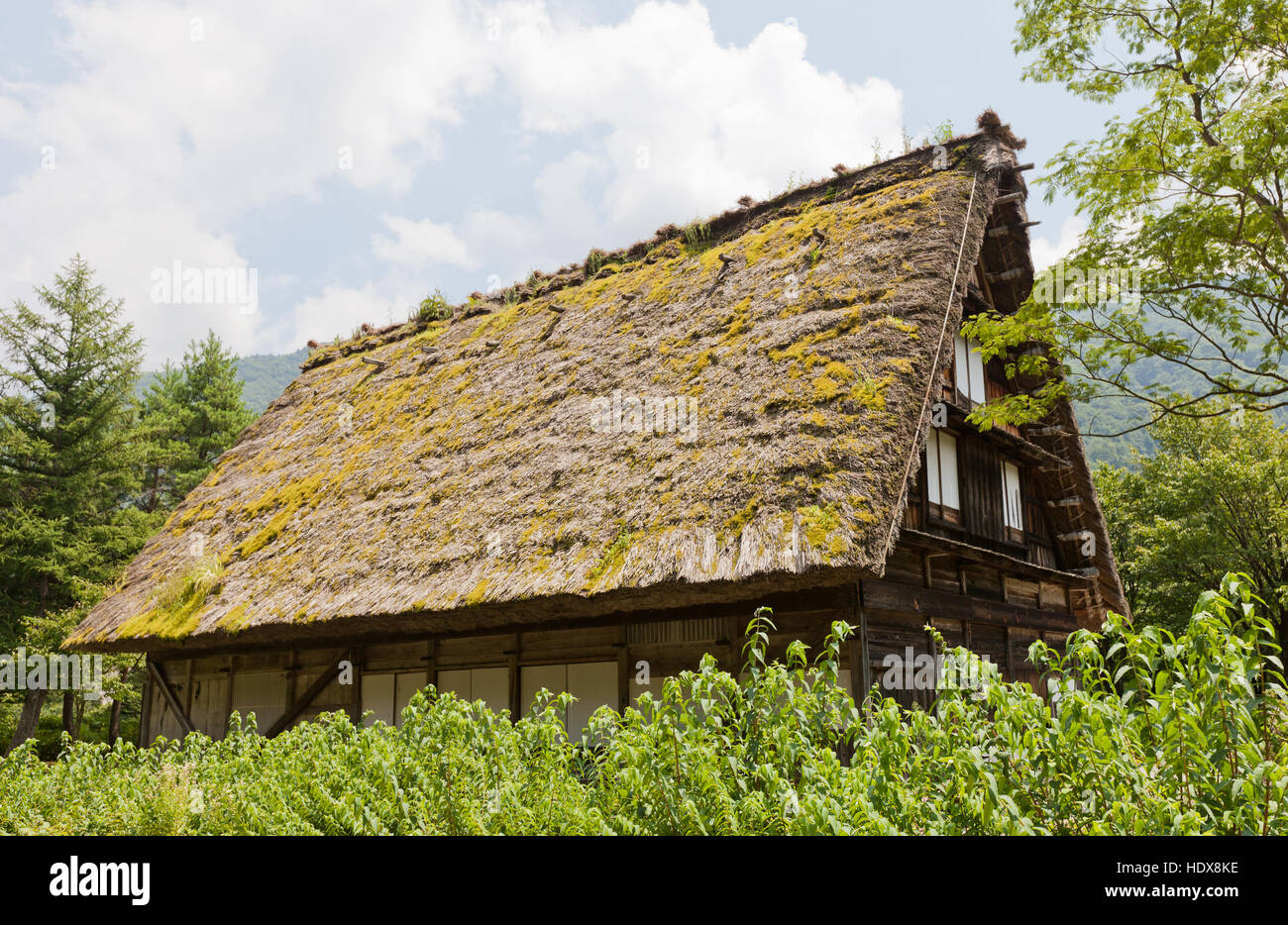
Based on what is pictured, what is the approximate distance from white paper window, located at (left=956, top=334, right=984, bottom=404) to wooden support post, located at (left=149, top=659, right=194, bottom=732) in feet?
35.7

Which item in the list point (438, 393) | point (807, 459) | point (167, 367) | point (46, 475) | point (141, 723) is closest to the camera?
point (807, 459)

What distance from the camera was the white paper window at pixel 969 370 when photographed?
31.9ft

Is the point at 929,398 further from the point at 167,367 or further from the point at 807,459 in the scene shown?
the point at 167,367

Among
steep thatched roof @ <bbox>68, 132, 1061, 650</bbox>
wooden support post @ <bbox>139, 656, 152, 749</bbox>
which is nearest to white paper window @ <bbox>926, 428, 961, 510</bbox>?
steep thatched roof @ <bbox>68, 132, 1061, 650</bbox>

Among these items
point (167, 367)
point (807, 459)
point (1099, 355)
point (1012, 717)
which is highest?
point (167, 367)

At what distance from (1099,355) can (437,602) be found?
6.46 meters

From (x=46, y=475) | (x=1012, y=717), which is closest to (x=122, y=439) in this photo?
(x=46, y=475)

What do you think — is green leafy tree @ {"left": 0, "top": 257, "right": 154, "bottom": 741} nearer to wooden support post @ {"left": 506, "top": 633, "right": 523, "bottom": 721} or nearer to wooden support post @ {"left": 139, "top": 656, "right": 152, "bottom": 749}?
wooden support post @ {"left": 139, "top": 656, "right": 152, "bottom": 749}

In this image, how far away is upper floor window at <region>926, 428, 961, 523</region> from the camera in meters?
8.73

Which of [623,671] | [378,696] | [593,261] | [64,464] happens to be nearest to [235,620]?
[378,696]

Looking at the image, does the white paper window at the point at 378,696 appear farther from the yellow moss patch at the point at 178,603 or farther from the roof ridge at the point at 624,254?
the roof ridge at the point at 624,254

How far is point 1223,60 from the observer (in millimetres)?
7414

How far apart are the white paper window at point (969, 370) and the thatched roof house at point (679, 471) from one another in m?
0.06
